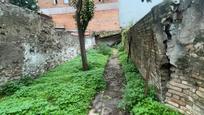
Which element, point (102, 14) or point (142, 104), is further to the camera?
point (102, 14)

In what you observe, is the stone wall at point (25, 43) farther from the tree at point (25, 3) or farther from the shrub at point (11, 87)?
the tree at point (25, 3)

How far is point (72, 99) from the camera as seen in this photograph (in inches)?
201

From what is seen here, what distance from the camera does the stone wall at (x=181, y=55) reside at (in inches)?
122

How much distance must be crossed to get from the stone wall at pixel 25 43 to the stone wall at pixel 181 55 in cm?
413

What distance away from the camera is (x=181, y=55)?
355 centimetres

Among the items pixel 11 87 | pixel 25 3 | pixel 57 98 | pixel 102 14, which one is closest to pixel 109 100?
pixel 57 98

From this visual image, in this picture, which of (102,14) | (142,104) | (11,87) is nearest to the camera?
(142,104)

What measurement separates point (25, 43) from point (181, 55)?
540 centimetres

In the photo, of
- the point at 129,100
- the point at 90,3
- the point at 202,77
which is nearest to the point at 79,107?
the point at 129,100

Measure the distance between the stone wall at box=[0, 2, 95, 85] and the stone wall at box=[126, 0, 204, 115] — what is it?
4.13 metres

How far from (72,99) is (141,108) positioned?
1803 millimetres

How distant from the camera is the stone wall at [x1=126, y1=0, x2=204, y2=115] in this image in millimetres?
3096

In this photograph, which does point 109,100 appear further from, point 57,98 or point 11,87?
point 11,87

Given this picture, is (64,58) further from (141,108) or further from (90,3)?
(141,108)
